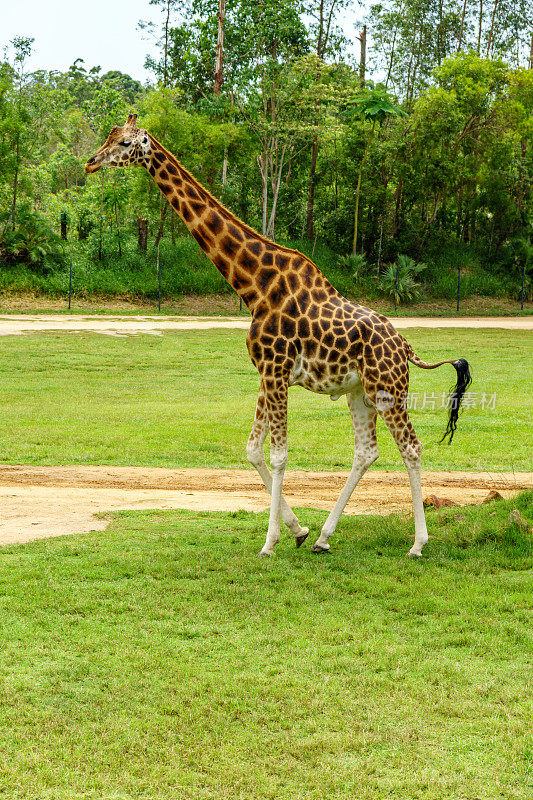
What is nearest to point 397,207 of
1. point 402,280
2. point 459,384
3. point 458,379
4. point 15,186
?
point 402,280

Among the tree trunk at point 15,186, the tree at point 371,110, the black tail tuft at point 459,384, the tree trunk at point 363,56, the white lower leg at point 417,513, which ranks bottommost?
the white lower leg at point 417,513

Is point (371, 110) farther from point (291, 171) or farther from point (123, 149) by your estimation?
point (123, 149)

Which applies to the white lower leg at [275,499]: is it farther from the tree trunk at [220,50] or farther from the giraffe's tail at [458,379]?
the tree trunk at [220,50]

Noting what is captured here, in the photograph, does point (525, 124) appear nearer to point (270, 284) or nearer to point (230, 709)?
point (270, 284)

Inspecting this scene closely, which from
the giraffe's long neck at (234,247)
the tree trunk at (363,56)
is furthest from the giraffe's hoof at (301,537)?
the tree trunk at (363,56)

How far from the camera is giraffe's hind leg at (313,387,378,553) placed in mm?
7824

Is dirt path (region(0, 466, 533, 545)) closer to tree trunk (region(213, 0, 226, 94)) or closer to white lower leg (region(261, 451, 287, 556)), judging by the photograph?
white lower leg (region(261, 451, 287, 556))

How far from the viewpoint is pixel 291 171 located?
4509cm

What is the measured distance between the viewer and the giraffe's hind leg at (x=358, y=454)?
25.7ft

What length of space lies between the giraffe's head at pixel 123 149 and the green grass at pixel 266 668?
3614 millimetres

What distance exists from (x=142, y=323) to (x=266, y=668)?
1019 inches

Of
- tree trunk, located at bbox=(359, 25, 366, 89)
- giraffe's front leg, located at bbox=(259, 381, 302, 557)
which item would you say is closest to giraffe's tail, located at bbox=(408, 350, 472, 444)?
giraffe's front leg, located at bbox=(259, 381, 302, 557)

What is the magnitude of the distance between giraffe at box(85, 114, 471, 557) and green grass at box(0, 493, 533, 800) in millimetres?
789

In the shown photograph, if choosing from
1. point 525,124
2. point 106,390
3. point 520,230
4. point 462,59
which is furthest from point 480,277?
point 106,390
